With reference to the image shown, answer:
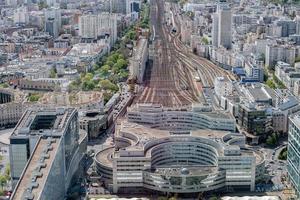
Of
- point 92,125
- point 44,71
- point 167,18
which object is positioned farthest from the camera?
point 167,18

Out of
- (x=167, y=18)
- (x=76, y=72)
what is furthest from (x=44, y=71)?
(x=167, y=18)

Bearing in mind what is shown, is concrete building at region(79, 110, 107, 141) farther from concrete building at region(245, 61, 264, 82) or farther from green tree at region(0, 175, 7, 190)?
concrete building at region(245, 61, 264, 82)

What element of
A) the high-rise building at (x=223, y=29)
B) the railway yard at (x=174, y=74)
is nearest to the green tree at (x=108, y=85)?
the railway yard at (x=174, y=74)

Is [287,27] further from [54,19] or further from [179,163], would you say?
[179,163]

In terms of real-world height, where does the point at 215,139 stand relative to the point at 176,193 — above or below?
above

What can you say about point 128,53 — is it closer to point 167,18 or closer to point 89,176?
point 167,18

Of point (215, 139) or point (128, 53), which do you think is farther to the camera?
point (128, 53)

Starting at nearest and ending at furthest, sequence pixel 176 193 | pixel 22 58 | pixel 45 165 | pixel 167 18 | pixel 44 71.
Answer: pixel 45 165 → pixel 176 193 → pixel 44 71 → pixel 22 58 → pixel 167 18
